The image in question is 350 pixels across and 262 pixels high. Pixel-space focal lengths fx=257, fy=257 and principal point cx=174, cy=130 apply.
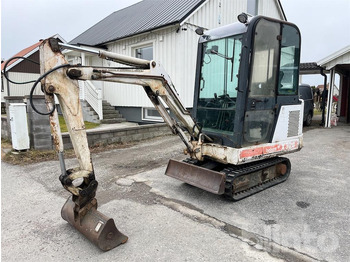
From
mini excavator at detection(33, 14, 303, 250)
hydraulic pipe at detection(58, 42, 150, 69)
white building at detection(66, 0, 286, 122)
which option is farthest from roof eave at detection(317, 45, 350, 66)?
hydraulic pipe at detection(58, 42, 150, 69)

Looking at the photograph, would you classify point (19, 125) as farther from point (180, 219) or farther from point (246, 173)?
point (246, 173)

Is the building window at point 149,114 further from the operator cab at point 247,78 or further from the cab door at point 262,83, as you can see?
the cab door at point 262,83

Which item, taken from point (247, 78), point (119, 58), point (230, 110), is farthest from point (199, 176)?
point (119, 58)

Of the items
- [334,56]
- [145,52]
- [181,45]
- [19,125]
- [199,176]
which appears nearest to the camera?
[199,176]

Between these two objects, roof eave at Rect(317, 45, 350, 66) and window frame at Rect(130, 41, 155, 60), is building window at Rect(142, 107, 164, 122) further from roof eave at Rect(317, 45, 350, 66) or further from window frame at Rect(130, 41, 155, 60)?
roof eave at Rect(317, 45, 350, 66)

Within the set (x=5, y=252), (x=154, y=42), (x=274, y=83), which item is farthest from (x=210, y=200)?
(x=154, y=42)

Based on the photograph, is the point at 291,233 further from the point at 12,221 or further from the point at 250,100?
the point at 12,221

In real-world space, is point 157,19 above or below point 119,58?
above

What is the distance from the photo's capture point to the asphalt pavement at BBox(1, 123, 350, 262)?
262cm

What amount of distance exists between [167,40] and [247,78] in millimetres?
6402

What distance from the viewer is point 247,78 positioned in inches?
144

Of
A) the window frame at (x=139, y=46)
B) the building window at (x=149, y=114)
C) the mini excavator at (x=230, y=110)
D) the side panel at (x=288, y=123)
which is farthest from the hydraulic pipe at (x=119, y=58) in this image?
the building window at (x=149, y=114)

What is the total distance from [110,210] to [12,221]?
4.04 feet

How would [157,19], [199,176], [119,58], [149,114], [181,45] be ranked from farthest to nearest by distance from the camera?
[149,114]
[157,19]
[181,45]
[199,176]
[119,58]
